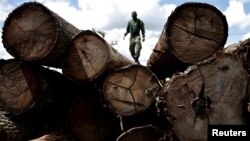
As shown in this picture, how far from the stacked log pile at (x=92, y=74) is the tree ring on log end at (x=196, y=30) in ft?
0.04

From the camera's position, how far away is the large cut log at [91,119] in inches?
224

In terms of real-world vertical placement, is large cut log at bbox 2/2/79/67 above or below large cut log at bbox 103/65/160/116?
above

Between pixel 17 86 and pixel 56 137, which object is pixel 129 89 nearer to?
pixel 56 137

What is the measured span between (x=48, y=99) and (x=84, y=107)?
20.0 inches

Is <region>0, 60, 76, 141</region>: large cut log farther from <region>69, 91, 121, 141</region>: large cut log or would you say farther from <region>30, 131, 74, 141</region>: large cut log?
<region>69, 91, 121, 141</region>: large cut log

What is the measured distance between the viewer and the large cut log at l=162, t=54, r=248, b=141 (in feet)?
14.6

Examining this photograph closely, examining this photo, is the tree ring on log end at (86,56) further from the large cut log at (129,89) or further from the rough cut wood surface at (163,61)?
the rough cut wood surface at (163,61)

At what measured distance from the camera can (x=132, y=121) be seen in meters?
5.39

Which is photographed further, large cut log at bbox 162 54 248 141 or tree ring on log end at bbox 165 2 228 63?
tree ring on log end at bbox 165 2 228 63

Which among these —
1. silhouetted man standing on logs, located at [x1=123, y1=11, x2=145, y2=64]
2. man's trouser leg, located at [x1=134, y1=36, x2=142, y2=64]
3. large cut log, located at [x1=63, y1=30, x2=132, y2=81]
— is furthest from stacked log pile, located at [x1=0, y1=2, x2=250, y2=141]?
silhouetted man standing on logs, located at [x1=123, y1=11, x2=145, y2=64]

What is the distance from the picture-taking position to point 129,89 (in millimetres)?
5273

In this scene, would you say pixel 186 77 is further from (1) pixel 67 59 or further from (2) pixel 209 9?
(1) pixel 67 59

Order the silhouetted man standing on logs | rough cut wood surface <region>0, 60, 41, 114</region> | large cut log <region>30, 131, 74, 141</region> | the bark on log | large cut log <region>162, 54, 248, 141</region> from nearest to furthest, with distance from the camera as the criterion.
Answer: large cut log <region>162, 54, 248, 141</region>, the bark on log, large cut log <region>30, 131, 74, 141</region>, rough cut wood surface <region>0, 60, 41, 114</region>, the silhouetted man standing on logs

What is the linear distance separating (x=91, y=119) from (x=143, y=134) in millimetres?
928
